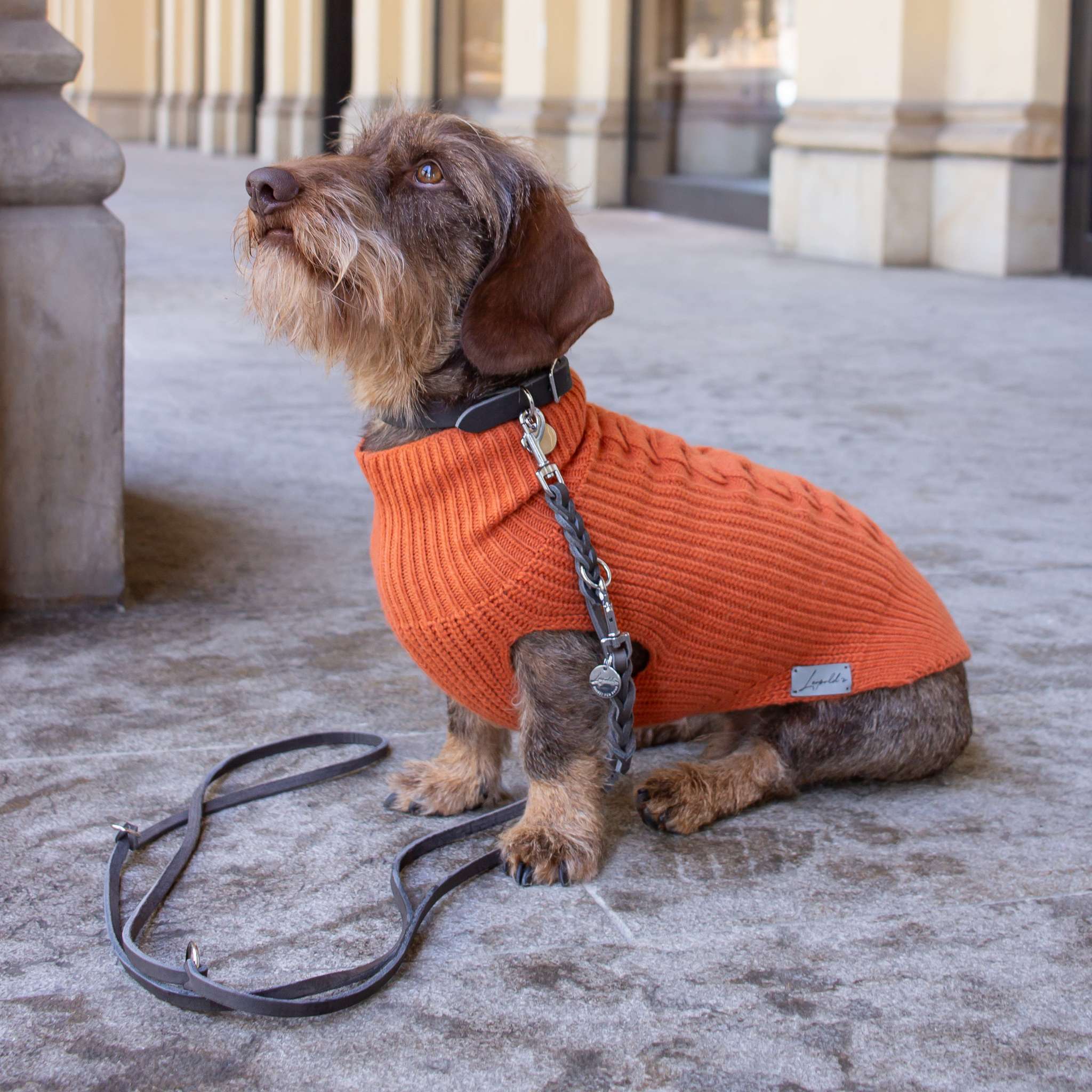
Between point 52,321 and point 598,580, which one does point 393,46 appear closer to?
point 52,321

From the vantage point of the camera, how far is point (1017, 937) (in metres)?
2.41

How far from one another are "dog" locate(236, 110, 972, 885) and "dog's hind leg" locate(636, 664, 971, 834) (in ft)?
0.07

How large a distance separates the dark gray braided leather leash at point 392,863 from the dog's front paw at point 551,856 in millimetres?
48

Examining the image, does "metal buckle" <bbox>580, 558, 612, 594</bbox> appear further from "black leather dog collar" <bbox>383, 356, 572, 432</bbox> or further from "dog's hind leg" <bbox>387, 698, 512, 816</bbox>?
"dog's hind leg" <bbox>387, 698, 512, 816</bbox>

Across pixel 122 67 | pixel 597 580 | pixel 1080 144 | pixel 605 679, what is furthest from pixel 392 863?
pixel 122 67

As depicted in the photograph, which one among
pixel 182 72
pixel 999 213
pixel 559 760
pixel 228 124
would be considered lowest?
pixel 559 760

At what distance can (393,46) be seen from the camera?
867 inches

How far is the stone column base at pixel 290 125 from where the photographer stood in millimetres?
24531

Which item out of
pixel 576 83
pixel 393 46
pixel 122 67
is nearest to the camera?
pixel 576 83

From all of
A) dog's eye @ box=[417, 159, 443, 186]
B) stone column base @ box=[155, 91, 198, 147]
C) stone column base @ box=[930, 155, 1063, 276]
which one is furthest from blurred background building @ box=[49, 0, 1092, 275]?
stone column base @ box=[155, 91, 198, 147]

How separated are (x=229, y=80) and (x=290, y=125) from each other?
5837 mm

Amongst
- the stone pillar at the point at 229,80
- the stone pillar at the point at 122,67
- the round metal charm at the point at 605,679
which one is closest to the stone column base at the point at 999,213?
the round metal charm at the point at 605,679

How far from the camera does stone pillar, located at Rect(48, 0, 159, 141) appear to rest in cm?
3706

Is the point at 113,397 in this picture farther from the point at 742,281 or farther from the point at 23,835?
the point at 742,281
